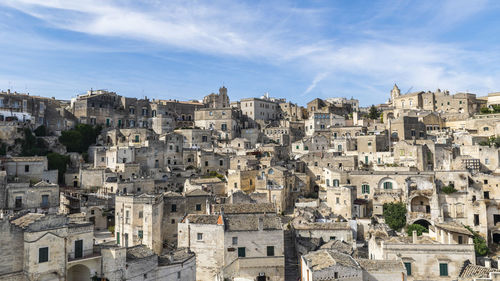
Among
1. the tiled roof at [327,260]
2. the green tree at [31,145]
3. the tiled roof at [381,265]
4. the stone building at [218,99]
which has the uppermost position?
the stone building at [218,99]

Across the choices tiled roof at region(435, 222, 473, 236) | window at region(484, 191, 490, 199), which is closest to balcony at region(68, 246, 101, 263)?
tiled roof at region(435, 222, 473, 236)

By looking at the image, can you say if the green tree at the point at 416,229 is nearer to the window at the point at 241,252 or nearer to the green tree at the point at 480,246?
the green tree at the point at 480,246

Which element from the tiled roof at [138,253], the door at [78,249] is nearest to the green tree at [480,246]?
the tiled roof at [138,253]

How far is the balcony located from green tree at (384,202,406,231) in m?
26.3

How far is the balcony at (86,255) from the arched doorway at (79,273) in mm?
738

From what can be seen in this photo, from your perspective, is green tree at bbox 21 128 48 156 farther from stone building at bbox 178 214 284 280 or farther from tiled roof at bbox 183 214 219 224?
stone building at bbox 178 214 284 280

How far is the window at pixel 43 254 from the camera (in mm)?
22781

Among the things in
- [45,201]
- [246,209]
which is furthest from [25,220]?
[45,201]

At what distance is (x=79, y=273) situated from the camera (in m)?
25.3

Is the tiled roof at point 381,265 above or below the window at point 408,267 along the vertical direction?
above

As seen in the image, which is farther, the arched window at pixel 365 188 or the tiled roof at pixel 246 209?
the arched window at pixel 365 188

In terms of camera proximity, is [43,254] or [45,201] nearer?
[43,254]

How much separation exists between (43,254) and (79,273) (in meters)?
3.22

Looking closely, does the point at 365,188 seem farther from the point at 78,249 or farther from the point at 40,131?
the point at 40,131
